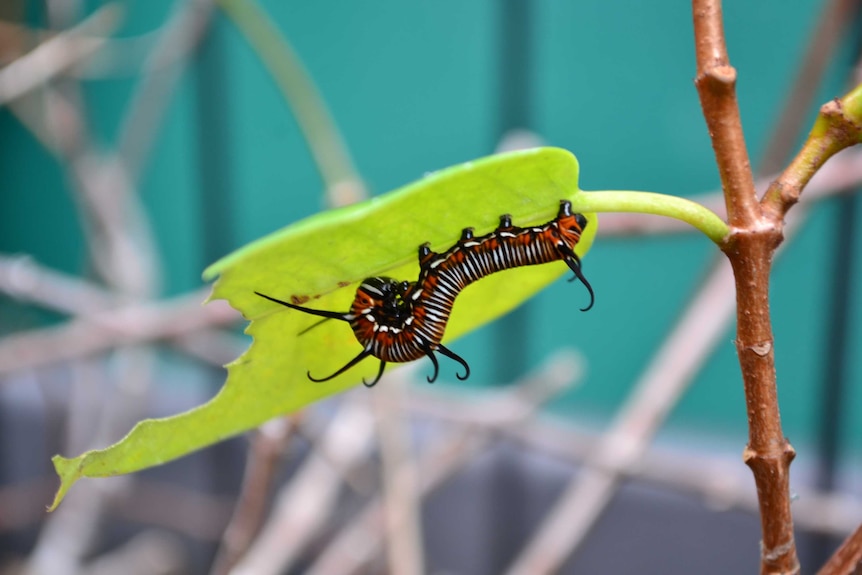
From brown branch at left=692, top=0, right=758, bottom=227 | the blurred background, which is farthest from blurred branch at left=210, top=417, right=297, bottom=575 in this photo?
brown branch at left=692, top=0, right=758, bottom=227

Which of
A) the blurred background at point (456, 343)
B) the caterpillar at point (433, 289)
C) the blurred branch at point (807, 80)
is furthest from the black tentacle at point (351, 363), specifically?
the blurred branch at point (807, 80)

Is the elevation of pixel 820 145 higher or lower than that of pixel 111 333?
lower

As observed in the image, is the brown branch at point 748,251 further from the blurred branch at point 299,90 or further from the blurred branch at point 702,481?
the blurred branch at point 299,90

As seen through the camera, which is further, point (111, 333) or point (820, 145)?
point (111, 333)

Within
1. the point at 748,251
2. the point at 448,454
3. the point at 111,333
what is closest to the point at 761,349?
the point at 748,251

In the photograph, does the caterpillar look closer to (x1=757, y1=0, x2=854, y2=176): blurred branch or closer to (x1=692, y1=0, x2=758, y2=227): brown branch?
(x1=692, y1=0, x2=758, y2=227): brown branch

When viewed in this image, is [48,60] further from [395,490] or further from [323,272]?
[323,272]
